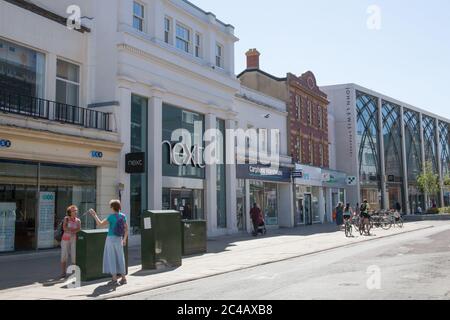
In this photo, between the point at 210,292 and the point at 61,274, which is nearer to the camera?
the point at 210,292

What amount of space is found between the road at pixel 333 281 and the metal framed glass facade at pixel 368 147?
4085 cm

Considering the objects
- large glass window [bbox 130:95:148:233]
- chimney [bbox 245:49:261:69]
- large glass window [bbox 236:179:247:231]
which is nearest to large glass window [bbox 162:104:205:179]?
large glass window [bbox 130:95:148:233]

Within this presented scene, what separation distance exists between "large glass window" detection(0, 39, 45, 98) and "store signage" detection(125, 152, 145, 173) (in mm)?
4060

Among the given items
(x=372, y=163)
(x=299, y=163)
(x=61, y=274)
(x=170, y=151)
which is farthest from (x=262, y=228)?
(x=372, y=163)

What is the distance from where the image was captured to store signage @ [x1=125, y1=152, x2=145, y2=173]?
65.0ft

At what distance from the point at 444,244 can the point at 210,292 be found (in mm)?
12509

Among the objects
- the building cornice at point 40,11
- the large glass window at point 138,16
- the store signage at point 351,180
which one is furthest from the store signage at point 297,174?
the building cornice at point 40,11

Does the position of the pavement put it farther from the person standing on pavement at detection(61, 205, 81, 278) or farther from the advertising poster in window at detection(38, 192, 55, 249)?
the person standing on pavement at detection(61, 205, 81, 278)

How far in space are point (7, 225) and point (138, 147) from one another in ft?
23.1

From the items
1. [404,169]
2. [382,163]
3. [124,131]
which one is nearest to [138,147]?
[124,131]

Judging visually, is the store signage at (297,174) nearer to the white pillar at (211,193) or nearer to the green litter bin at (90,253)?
the white pillar at (211,193)

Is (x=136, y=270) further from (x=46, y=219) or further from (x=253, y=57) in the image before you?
(x=253, y=57)

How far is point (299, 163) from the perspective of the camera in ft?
124
